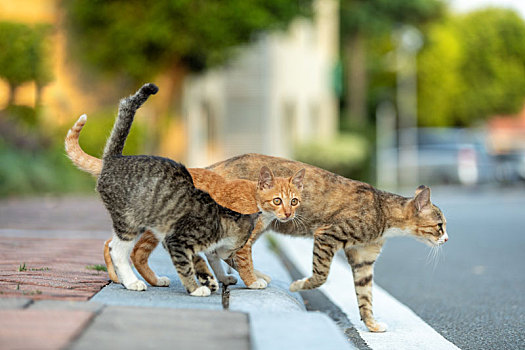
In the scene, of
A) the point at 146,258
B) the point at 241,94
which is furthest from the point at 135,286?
the point at 241,94

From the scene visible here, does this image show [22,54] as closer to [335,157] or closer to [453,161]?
[335,157]

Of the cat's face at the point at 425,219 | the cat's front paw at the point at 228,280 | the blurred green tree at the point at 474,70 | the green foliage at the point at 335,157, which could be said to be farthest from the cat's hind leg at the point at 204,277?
the blurred green tree at the point at 474,70

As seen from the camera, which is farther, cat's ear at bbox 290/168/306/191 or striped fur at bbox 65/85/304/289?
cat's ear at bbox 290/168/306/191

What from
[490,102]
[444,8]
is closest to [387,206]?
[444,8]

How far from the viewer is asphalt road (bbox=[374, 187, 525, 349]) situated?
20.6 ft

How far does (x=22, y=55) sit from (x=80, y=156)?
43.2 ft

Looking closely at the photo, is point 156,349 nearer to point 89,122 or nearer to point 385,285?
point 385,285

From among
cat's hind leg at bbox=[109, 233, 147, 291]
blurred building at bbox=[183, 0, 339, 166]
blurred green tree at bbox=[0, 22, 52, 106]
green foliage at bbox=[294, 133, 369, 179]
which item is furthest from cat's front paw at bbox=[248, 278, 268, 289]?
green foliage at bbox=[294, 133, 369, 179]

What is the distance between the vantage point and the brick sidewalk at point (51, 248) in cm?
554

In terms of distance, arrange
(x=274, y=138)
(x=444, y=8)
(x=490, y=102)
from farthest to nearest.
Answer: (x=490, y=102), (x=444, y=8), (x=274, y=138)

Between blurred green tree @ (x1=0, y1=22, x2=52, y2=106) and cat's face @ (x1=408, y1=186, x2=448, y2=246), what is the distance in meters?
13.9

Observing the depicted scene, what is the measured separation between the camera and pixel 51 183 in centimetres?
1744

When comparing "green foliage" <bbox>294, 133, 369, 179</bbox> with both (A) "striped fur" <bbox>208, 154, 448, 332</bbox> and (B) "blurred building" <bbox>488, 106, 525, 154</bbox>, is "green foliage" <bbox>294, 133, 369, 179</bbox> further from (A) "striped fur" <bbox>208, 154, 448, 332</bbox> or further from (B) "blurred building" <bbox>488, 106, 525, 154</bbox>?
(B) "blurred building" <bbox>488, 106, 525, 154</bbox>

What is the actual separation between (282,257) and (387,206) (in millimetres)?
4133
